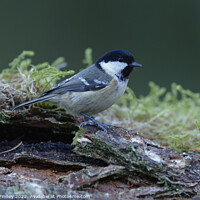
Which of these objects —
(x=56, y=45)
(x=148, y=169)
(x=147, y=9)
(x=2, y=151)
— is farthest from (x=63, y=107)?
(x=147, y=9)

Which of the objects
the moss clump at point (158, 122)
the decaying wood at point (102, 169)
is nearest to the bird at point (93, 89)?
the moss clump at point (158, 122)

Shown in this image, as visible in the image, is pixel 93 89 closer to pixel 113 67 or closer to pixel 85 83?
pixel 85 83

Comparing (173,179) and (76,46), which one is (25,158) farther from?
(76,46)

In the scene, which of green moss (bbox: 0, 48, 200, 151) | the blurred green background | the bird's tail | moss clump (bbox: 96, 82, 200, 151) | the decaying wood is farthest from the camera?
the blurred green background

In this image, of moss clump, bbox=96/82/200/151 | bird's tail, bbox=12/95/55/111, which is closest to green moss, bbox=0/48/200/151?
moss clump, bbox=96/82/200/151

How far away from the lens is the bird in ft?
6.95

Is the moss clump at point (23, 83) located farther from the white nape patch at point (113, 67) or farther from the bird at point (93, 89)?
the white nape patch at point (113, 67)

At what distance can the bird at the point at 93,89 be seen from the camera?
2.12 m

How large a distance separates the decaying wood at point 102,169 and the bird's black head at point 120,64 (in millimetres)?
633

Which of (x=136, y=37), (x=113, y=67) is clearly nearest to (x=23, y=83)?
(x=113, y=67)

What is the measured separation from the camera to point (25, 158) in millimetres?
1586

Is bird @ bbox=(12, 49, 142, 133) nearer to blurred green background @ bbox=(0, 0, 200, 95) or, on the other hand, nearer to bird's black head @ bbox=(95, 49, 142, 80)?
bird's black head @ bbox=(95, 49, 142, 80)

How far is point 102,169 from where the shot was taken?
58.0 inches

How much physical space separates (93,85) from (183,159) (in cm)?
92
